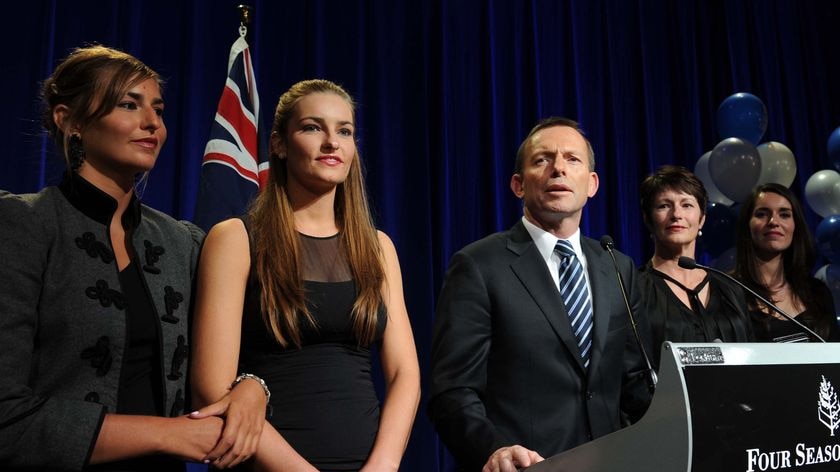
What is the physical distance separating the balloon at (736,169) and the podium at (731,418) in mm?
2712

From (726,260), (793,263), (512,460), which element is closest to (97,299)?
(512,460)

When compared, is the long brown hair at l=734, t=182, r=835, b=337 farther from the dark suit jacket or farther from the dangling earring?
the dangling earring

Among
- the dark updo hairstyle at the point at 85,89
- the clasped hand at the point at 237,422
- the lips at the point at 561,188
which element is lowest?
the clasped hand at the point at 237,422

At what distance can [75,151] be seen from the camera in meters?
1.54

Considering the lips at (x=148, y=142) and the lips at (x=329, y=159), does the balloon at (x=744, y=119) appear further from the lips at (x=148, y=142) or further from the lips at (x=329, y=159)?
the lips at (x=148, y=142)

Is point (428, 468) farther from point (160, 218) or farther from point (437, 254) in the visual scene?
point (160, 218)

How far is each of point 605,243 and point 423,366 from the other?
2.39 metres

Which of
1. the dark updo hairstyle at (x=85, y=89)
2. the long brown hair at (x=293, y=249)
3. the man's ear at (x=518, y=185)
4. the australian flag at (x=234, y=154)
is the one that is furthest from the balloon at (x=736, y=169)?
the dark updo hairstyle at (x=85, y=89)

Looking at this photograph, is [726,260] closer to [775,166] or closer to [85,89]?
[775,166]

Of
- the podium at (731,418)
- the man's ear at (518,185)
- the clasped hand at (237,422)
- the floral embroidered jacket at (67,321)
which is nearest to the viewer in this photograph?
the podium at (731,418)

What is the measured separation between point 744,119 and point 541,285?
2.59 metres

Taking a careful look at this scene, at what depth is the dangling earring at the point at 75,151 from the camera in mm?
1539

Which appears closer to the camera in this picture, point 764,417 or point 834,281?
point 764,417

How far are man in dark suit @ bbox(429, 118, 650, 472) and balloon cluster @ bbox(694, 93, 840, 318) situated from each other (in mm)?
1865
